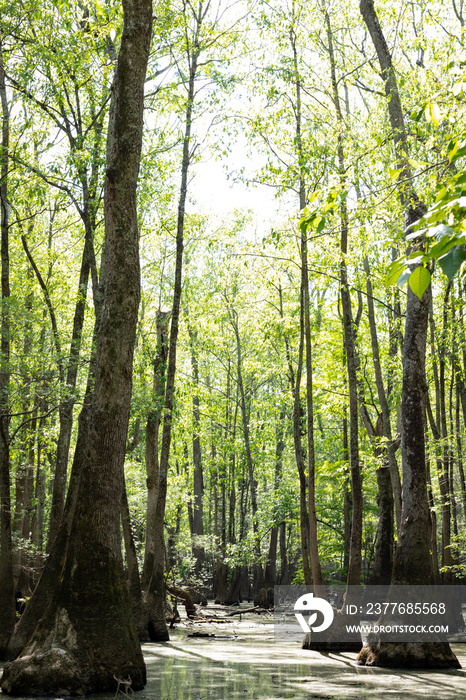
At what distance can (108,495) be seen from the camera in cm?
730

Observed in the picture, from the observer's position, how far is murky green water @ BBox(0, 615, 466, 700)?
6.71 metres

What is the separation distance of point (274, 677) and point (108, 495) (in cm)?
334

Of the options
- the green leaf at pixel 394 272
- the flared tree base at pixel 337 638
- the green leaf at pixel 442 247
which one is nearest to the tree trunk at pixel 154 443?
the flared tree base at pixel 337 638

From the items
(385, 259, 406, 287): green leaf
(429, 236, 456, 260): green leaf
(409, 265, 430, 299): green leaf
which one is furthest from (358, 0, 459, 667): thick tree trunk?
(409, 265, 430, 299): green leaf

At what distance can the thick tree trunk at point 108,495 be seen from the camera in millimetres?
6391

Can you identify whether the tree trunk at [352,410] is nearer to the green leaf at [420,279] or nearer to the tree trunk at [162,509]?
the tree trunk at [162,509]

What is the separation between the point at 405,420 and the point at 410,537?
1.73 m

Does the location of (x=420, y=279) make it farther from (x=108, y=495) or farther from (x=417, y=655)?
(x=417, y=655)

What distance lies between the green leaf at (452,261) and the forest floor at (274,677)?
225 inches

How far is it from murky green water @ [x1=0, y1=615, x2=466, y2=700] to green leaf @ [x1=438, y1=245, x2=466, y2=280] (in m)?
5.71

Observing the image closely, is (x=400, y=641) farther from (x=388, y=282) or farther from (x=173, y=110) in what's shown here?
(x=173, y=110)

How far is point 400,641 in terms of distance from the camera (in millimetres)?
8867

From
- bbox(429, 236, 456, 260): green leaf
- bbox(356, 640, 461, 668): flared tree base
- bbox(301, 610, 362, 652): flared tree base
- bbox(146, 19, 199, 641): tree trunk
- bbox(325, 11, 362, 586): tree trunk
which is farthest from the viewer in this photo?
bbox(146, 19, 199, 641): tree trunk

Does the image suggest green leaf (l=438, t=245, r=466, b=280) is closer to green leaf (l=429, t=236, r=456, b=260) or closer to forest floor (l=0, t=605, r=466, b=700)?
green leaf (l=429, t=236, r=456, b=260)
